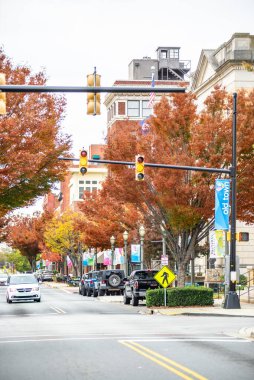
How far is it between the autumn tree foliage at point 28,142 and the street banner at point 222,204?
23.9 ft

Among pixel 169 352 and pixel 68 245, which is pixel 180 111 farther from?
pixel 68 245

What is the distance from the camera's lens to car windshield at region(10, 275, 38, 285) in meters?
46.5

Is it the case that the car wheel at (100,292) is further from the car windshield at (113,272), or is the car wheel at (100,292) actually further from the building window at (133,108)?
the building window at (133,108)

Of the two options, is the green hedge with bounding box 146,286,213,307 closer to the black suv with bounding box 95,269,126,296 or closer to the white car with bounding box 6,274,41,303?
the white car with bounding box 6,274,41,303

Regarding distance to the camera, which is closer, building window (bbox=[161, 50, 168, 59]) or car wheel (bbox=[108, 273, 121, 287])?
car wheel (bbox=[108, 273, 121, 287])

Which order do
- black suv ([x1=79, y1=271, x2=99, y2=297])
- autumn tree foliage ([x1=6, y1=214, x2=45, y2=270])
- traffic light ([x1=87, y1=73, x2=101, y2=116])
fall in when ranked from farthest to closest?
autumn tree foliage ([x1=6, y1=214, x2=45, y2=270]) < black suv ([x1=79, y1=271, x2=99, y2=297]) < traffic light ([x1=87, y1=73, x2=101, y2=116])

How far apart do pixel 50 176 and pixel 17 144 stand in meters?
3.53

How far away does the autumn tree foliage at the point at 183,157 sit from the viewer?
A: 36.7 meters

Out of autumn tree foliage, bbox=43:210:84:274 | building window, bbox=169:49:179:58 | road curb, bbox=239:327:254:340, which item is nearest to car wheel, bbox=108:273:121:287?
road curb, bbox=239:327:254:340

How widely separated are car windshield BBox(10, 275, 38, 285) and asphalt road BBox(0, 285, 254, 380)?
17.7 m

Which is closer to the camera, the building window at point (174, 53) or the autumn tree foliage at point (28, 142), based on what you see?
the autumn tree foliage at point (28, 142)

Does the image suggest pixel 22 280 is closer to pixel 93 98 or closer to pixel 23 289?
pixel 23 289

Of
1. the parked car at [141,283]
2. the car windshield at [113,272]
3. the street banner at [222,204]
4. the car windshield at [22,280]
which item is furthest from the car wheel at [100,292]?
the street banner at [222,204]

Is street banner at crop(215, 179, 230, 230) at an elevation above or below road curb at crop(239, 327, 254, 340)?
above
